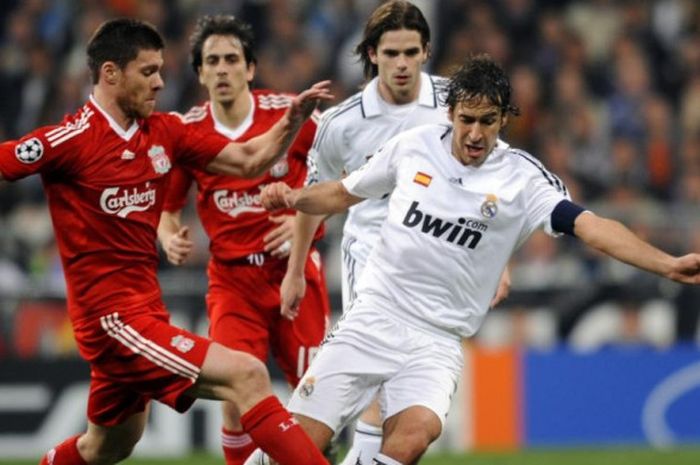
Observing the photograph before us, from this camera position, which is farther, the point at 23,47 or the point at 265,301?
the point at 23,47

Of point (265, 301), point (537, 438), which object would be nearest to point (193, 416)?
point (537, 438)

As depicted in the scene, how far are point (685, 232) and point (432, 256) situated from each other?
23.2 ft

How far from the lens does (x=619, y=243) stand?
717cm

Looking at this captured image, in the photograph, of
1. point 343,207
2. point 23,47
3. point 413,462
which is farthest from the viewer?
point 23,47

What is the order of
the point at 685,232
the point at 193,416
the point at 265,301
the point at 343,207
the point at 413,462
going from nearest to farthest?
the point at 413,462
the point at 343,207
the point at 265,301
the point at 193,416
the point at 685,232

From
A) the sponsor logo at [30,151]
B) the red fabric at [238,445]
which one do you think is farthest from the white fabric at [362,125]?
the sponsor logo at [30,151]

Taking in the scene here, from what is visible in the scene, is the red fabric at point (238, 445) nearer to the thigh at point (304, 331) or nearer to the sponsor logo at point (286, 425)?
the thigh at point (304, 331)

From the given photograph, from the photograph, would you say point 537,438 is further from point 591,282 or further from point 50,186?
point 50,186

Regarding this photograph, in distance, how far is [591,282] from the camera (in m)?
13.6

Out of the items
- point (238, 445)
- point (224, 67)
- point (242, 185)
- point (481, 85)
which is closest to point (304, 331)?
point (238, 445)

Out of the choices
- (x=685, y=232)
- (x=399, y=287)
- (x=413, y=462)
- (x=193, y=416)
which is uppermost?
(x=685, y=232)

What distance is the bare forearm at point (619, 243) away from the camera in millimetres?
7016

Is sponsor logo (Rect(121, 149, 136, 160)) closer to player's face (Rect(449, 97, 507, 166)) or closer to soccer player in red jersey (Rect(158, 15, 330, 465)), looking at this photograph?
soccer player in red jersey (Rect(158, 15, 330, 465))

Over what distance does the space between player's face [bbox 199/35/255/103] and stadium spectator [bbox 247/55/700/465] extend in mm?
1563
